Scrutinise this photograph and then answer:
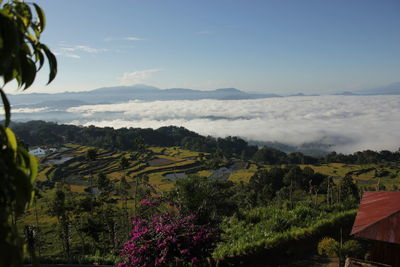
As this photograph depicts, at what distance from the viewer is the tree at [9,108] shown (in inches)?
52.2

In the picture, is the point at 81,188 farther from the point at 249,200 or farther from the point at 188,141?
the point at 188,141

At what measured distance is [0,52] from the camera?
1310 millimetres

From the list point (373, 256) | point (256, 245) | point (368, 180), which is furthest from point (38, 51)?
point (368, 180)

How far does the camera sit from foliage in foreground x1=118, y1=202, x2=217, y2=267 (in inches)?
286

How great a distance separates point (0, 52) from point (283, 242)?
10346mm

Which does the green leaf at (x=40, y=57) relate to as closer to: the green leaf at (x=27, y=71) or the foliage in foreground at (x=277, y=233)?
the green leaf at (x=27, y=71)

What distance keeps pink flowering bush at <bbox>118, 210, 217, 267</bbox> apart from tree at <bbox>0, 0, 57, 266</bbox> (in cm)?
598

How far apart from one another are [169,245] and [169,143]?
93.1 m

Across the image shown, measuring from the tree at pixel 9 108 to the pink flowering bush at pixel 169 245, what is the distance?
19.6 feet

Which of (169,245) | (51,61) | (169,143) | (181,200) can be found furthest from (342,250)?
(169,143)

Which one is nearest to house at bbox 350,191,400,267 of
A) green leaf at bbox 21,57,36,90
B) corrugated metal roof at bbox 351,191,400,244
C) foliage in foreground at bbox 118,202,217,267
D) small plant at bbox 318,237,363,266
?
corrugated metal roof at bbox 351,191,400,244

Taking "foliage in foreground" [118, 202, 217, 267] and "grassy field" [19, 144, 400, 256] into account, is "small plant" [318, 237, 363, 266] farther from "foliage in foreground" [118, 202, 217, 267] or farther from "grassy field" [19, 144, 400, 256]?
"grassy field" [19, 144, 400, 256]

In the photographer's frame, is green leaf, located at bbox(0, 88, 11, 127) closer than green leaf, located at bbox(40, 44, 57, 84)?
Yes

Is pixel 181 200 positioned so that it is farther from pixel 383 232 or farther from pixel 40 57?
pixel 40 57
